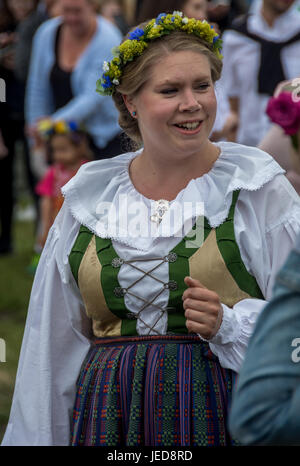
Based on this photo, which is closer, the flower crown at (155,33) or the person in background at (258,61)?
the flower crown at (155,33)

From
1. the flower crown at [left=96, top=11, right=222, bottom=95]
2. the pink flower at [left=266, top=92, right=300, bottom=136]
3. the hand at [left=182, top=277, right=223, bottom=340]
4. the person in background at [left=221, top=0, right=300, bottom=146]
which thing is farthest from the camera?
the person in background at [left=221, top=0, right=300, bottom=146]

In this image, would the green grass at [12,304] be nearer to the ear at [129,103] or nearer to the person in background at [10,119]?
the person in background at [10,119]

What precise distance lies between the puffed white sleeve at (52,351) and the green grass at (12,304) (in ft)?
4.88

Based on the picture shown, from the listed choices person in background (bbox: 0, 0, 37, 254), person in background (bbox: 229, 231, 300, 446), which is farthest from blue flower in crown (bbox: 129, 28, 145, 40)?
person in background (bbox: 0, 0, 37, 254)

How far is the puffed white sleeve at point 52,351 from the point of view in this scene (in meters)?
2.84

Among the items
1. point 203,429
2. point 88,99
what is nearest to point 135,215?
point 203,429

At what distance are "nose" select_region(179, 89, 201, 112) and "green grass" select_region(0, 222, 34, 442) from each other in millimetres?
2331

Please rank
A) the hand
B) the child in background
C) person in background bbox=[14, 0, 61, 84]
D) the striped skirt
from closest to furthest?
the hand
the striped skirt
the child in background
person in background bbox=[14, 0, 61, 84]

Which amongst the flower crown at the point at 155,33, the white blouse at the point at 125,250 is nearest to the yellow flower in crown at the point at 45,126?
the white blouse at the point at 125,250

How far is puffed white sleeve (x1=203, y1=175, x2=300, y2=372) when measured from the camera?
2.55 metres

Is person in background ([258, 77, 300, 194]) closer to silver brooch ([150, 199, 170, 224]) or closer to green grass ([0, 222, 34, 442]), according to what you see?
silver brooch ([150, 199, 170, 224])

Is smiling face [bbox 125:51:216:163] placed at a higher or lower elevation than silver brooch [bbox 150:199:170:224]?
higher

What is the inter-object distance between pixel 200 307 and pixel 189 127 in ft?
2.08

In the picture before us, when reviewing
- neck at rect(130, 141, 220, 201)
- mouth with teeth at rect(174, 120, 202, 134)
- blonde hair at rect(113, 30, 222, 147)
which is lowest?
neck at rect(130, 141, 220, 201)
